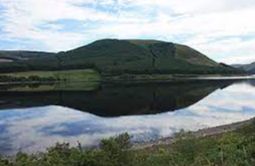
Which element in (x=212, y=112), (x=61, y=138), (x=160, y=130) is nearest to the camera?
(x=61, y=138)

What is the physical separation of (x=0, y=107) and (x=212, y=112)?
38.3 m

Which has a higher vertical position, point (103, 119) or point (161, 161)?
Result: point (161, 161)

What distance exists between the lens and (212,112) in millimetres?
72688

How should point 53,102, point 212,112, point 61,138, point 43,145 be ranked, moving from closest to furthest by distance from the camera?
1. point 43,145
2. point 61,138
3. point 212,112
4. point 53,102

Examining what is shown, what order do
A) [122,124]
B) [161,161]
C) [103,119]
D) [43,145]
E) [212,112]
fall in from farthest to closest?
[212,112], [103,119], [122,124], [43,145], [161,161]

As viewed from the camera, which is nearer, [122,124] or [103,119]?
[122,124]

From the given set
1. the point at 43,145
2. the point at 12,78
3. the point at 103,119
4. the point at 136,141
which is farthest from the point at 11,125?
the point at 12,78

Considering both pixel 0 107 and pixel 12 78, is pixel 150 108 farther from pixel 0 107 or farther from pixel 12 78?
pixel 12 78

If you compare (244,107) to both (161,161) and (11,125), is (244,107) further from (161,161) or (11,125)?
(161,161)

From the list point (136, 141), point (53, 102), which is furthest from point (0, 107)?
point (136, 141)

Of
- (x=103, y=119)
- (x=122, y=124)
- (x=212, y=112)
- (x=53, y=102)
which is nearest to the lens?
(x=122, y=124)

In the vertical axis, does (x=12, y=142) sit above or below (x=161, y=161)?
below

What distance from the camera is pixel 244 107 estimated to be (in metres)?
82.6

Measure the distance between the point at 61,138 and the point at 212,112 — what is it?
33318 millimetres
